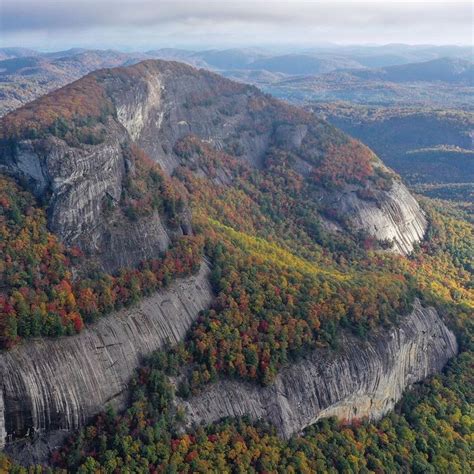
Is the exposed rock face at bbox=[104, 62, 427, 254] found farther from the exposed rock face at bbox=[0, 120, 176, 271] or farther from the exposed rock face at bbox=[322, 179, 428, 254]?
the exposed rock face at bbox=[0, 120, 176, 271]

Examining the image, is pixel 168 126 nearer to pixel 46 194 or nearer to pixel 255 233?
pixel 255 233

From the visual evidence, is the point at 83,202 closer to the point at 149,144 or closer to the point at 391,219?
the point at 149,144

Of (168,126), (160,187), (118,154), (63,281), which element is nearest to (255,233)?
(160,187)

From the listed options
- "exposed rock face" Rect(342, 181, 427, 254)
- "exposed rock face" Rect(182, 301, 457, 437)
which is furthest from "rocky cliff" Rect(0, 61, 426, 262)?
"exposed rock face" Rect(182, 301, 457, 437)

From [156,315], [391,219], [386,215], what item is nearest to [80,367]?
[156,315]

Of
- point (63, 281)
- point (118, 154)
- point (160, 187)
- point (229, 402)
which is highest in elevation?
point (118, 154)

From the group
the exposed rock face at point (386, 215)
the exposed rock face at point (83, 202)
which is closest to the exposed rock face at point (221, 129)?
the exposed rock face at point (386, 215)
